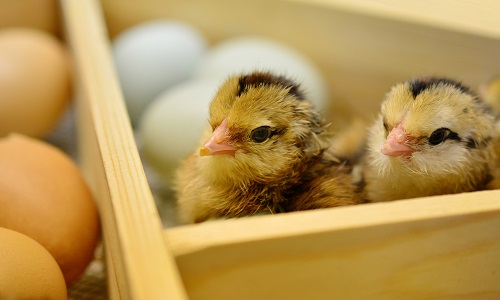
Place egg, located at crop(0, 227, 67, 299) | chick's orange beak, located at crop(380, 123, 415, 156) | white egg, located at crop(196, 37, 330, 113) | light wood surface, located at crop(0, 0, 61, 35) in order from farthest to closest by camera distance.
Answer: light wood surface, located at crop(0, 0, 61, 35)
white egg, located at crop(196, 37, 330, 113)
chick's orange beak, located at crop(380, 123, 415, 156)
egg, located at crop(0, 227, 67, 299)

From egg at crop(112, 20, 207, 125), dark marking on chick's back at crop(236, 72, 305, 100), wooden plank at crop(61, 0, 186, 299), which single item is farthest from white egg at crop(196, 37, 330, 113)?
dark marking on chick's back at crop(236, 72, 305, 100)

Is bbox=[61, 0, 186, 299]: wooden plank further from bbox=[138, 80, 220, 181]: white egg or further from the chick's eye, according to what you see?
the chick's eye

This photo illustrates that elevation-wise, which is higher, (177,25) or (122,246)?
(177,25)

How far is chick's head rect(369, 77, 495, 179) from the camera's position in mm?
710

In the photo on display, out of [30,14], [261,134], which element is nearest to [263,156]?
[261,134]

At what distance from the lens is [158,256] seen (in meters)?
0.50

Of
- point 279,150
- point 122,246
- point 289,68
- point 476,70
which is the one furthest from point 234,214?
point 476,70

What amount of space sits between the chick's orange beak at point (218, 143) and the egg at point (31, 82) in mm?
584

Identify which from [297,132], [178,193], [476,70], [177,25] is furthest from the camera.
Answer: [177,25]

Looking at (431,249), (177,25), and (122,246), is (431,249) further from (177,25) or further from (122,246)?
(177,25)

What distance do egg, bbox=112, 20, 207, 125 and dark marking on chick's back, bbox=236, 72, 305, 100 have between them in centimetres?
55

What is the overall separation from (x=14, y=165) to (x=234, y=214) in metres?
0.35

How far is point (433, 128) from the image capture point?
28.0 inches

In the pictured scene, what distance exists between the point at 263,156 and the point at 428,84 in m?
0.24
